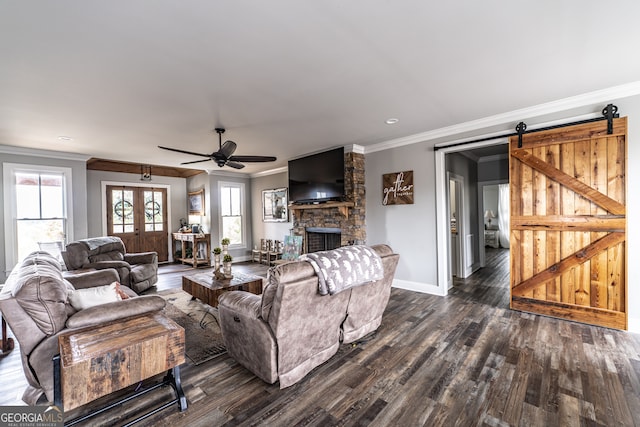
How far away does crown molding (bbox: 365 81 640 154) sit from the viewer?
2.94 m

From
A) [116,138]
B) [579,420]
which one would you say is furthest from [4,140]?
[579,420]

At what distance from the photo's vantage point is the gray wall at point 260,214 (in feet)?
23.8

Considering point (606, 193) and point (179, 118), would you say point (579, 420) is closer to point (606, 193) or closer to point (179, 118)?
point (606, 193)

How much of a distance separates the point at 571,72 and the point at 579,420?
2.83 metres

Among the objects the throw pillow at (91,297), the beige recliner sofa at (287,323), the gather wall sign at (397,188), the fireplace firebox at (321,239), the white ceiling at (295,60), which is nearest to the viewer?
the white ceiling at (295,60)

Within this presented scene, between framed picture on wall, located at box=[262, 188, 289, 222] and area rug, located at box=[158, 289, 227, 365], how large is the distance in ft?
10.5

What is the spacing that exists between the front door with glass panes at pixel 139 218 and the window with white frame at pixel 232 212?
175 centimetres

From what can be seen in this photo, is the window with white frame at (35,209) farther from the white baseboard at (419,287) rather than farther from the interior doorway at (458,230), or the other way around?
the interior doorway at (458,230)

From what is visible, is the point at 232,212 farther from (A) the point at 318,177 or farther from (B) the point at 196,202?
(A) the point at 318,177

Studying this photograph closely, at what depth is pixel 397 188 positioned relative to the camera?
474cm

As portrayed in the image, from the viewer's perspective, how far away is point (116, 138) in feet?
14.2

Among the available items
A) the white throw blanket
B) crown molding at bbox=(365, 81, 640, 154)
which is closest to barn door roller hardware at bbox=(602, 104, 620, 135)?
crown molding at bbox=(365, 81, 640, 154)

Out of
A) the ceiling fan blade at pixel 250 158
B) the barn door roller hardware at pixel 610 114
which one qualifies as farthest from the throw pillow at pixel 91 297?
the barn door roller hardware at pixel 610 114

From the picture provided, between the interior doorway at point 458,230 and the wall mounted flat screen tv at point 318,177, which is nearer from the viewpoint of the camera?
the wall mounted flat screen tv at point 318,177
